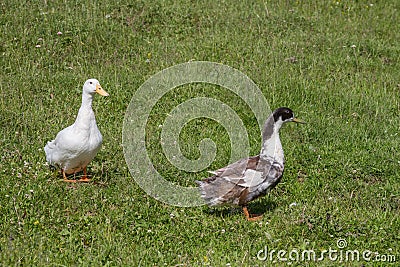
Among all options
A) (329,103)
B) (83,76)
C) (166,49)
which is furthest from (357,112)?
(83,76)

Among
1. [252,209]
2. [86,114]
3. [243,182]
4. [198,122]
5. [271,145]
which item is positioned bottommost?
[252,209]

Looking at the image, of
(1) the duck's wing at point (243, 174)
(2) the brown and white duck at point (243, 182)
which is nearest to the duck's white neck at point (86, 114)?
(2) the brown and white duck at point (243, 182)

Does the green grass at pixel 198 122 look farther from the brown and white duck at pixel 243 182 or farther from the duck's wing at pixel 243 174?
the duck's wing at pixel 243 174

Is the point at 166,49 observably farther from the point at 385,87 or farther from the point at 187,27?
the point at 385,87

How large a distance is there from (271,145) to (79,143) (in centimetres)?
240

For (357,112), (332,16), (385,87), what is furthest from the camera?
(332,16)

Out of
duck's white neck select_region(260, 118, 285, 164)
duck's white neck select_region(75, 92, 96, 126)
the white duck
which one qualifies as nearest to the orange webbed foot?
duck's white neck select_region(260, 118, 285, 164)

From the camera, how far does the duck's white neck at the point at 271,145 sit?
27.3 feet

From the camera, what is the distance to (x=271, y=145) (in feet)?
27.5

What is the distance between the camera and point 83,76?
11.9 m

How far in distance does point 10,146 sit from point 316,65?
20.1 feet

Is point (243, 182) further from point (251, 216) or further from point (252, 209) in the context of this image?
point (252, 209)

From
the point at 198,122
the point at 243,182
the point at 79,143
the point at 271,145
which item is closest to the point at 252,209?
the point at 243,182

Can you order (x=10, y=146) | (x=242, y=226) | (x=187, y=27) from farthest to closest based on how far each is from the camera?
1. (x=187, y=27)
2. (x=10, y=146)
3. (x=242, y=226)
